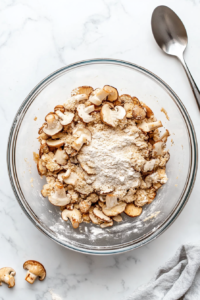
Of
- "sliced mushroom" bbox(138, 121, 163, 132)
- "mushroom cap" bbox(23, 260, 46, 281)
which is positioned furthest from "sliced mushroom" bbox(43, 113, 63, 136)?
"mushroom cap" bbox(23, 260, 46, 281)

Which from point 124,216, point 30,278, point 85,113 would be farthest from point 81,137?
point 30,278

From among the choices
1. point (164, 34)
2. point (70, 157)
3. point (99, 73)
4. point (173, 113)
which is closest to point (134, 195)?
point (70, 157)

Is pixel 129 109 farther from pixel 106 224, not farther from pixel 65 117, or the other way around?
pixel 106 224

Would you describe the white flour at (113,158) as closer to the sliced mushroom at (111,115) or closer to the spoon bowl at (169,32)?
the sliced mushroom at (111,115)

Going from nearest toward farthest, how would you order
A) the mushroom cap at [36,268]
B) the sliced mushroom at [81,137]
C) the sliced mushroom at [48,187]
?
the sliced mushroom at [81,137]
the sliced mushroom at [48,187]
the mushroom cap at [36,268]

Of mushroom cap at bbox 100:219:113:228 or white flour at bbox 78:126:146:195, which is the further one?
mushroom cap at bbox 100:219:113:228

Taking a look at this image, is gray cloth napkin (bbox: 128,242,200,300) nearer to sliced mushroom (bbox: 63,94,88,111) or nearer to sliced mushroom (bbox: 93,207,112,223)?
sliced mushroom (bbox: 93,207,112,223)

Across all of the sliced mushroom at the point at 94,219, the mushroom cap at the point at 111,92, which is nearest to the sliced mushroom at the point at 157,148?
the mushroom cap at the point at 111,92
